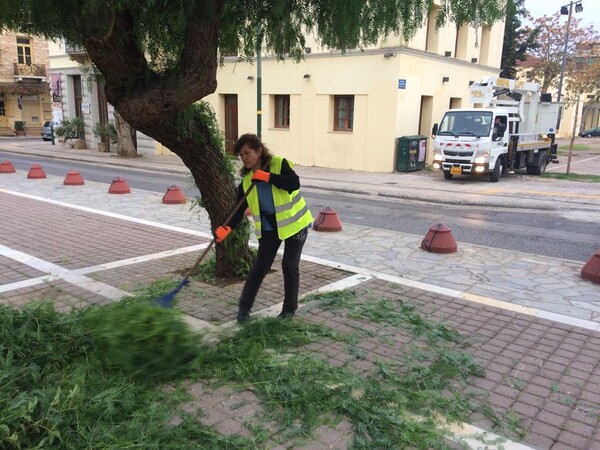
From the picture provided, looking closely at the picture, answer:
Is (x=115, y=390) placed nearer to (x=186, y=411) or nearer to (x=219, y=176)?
(x=186, y=411)

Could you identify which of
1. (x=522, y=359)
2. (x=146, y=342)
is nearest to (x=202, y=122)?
(x=146, y=342)

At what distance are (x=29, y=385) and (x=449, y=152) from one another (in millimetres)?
14528

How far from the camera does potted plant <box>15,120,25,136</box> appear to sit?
4212cm

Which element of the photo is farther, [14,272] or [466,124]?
[466,124]

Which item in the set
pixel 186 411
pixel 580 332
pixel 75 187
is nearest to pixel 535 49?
pixel 75 187

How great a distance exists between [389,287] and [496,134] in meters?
11.6

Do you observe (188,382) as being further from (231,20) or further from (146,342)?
(231,20)

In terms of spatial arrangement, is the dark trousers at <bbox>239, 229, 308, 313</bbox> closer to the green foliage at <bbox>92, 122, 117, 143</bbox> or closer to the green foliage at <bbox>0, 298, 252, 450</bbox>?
the green foliage at <bbox>0, 298, 252, 450</bbox>

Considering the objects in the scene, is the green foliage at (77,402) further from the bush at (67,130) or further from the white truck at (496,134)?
the bush at (67,130)

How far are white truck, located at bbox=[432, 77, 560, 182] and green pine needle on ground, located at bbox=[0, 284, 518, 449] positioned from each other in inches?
481

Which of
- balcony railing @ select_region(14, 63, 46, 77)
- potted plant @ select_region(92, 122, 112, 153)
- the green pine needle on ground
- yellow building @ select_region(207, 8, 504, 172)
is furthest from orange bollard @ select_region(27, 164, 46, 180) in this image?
balcony railing @ select_region(14, 63, 46, 77)

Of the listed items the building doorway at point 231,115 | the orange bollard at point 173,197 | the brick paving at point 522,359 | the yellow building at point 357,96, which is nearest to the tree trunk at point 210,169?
the brick paving at point 522,359

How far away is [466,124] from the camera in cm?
1628

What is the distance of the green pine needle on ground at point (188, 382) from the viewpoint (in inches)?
119
